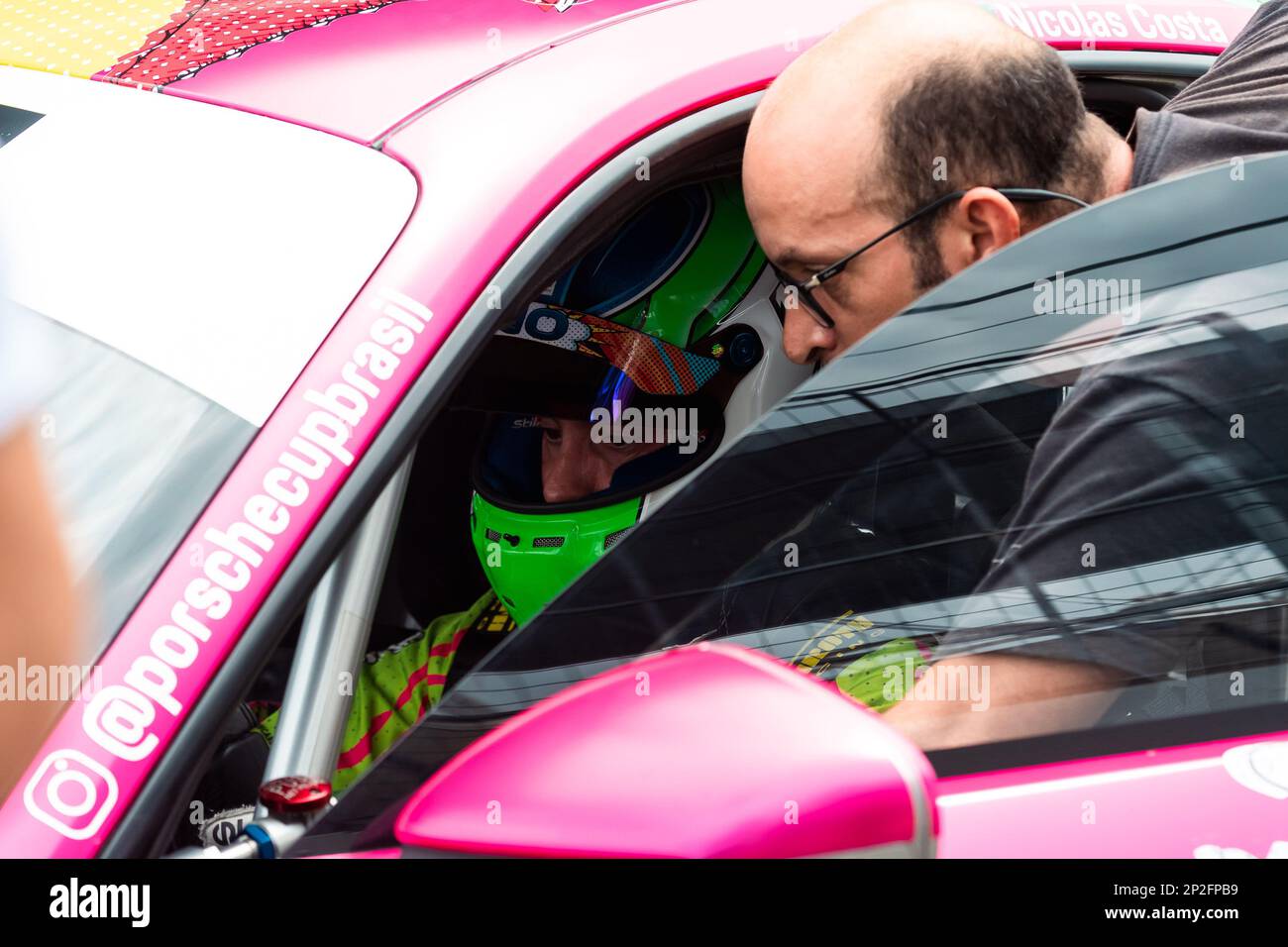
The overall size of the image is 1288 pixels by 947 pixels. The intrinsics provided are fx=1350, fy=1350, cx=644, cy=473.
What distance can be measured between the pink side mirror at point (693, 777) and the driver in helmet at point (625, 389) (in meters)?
1.09

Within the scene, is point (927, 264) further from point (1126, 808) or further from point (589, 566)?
point (1126, 808)

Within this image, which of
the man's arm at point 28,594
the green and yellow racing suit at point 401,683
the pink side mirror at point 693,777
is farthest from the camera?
the green and yellow racing suit at point 401,683

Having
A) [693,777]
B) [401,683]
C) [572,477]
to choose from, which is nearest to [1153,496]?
[693,777]

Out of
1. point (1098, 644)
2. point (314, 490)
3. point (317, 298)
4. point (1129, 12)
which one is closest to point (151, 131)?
point (317, 298)

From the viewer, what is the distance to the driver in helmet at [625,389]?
2.05 meters

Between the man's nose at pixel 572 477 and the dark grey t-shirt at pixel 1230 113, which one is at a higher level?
the dark grey t-shirt at pixel 1230 113

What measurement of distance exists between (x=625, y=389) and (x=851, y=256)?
1.94 ft

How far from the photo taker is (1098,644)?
1108 millimetres

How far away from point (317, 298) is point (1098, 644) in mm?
803

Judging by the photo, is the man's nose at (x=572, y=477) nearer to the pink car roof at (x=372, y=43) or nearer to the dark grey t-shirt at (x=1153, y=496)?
the pink car roof at (x=372, y=43)

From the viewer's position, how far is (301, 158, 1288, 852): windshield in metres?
1.10

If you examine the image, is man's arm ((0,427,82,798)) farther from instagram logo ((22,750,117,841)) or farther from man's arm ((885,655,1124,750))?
man's arm ((885,655,1124,750))

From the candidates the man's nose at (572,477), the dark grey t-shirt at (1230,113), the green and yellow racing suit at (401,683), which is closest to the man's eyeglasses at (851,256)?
the dark grey t-shirt at (1230,113)

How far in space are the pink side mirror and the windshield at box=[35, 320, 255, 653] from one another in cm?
42
